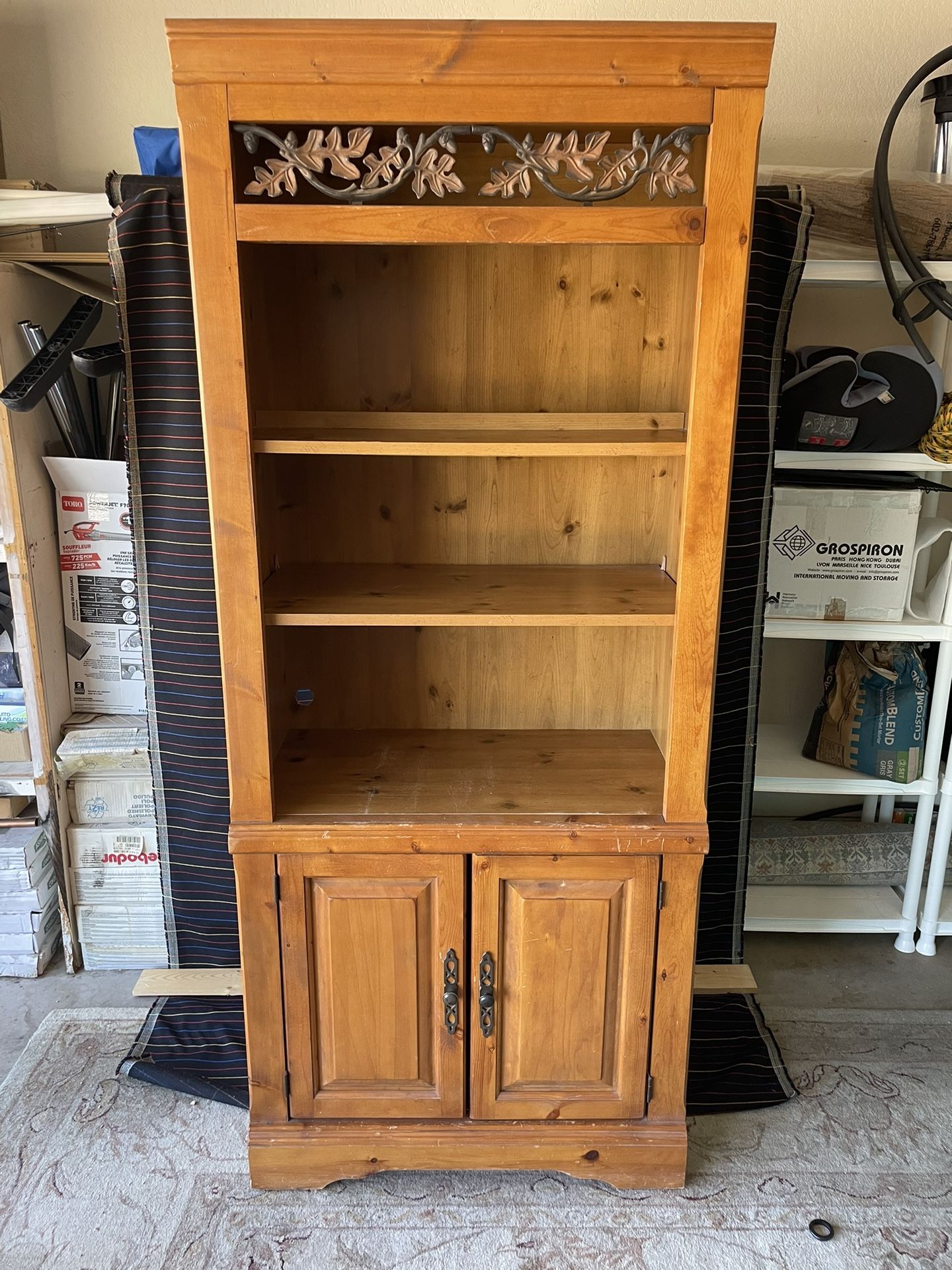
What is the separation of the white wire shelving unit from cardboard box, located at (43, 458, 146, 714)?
4.90 feet

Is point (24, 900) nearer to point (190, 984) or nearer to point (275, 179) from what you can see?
point (190, 984)

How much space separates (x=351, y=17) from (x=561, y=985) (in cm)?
211

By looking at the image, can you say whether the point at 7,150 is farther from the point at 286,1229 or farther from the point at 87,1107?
the point at 286,1229

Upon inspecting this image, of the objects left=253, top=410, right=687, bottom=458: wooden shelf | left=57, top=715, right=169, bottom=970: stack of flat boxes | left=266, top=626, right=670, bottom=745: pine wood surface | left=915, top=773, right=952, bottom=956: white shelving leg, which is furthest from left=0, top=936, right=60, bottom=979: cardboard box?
left=915, top=773, right=952, bottom=956: white shelving leg

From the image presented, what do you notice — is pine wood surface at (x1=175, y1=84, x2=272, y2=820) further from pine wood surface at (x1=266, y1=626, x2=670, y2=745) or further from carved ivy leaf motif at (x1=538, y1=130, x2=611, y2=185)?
carved ivy leaf motif at (x1=538, y1=130, x2=611, y2=185)

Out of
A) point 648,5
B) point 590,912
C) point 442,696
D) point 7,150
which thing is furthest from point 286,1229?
point 648,5

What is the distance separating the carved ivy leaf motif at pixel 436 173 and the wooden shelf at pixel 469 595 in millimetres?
653

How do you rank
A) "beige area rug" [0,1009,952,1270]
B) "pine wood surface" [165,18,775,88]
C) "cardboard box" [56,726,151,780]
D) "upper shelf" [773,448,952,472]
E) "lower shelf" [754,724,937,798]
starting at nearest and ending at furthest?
1. "pine wood surface" [165,18,775,88]
2. "beige area rug" [0,1009,952,1270]
3. "upper shelf" [773,448,952,472]
4. "cardboard box" [56,726,151,780]
5. "lower shelf" [754,724,937,798]

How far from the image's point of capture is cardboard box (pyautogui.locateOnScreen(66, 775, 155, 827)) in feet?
7.55

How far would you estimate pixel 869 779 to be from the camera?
2.39 metres

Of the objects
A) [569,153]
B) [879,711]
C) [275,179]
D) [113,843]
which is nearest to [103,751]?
[113,843]

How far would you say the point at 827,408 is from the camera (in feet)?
6.87

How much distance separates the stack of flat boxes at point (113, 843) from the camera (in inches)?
89.9

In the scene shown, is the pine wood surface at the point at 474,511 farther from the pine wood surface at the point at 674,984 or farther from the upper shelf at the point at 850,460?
the pine wood surface at the point at 674,984
